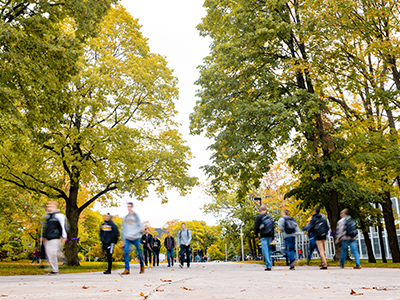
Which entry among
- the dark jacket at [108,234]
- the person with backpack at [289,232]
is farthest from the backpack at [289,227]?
the dark jacket at [108,234]

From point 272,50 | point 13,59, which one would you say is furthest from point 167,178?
point 13,59

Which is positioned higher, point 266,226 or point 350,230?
point 266,226

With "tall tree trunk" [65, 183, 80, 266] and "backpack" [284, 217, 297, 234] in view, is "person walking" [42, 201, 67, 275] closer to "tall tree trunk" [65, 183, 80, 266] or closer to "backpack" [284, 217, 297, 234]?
"backpack" [284, 217, 297, 234]

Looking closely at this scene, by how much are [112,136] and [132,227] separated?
25.7 feet

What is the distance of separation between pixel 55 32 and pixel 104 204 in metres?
15.6

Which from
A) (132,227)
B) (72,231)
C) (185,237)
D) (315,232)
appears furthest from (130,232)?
(72,231)

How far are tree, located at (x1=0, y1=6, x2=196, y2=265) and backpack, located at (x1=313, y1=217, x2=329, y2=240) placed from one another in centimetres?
968

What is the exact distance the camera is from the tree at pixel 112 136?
18359mm

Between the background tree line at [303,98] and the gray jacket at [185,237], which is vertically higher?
the background tree line at [303,98]

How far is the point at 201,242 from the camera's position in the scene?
95938 mm

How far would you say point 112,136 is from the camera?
731 inches

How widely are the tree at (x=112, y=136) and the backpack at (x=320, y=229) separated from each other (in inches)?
381

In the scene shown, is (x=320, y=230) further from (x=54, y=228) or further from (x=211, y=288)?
(x=54, y=228)

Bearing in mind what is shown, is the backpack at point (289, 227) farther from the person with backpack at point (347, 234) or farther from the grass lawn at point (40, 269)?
the grass lawn at point (40, 269)
